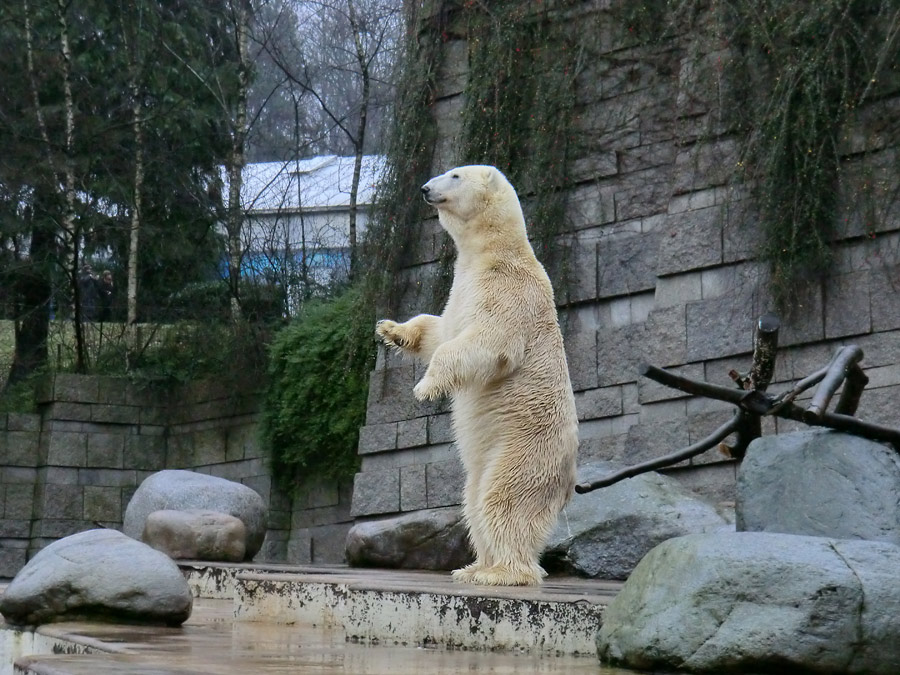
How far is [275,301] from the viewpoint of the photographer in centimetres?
1484

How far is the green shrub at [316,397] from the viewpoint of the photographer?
11703 millimetres

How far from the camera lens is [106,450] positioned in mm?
13836

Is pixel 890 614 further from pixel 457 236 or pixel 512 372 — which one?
pixel 457 236

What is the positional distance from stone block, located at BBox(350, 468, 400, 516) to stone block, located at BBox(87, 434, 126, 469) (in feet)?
16.0

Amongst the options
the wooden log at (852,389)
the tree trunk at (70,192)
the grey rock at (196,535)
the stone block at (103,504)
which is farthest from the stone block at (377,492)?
the wooden log at (852,389)

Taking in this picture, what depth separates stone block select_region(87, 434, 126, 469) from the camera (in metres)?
13.7

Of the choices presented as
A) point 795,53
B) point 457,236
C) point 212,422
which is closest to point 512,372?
point 457,236

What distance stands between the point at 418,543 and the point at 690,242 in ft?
8.76

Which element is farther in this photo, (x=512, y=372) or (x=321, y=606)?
(x=512, y=372)

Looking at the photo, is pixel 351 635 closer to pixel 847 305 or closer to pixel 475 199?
pixel 475 199

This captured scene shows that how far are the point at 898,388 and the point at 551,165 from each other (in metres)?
3.11

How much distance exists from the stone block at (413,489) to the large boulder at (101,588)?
13.7 feet

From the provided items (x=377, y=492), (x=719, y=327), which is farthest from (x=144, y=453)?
(x=719, y=327)

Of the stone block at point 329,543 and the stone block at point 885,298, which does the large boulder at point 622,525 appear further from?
the stone block at point 329,543
